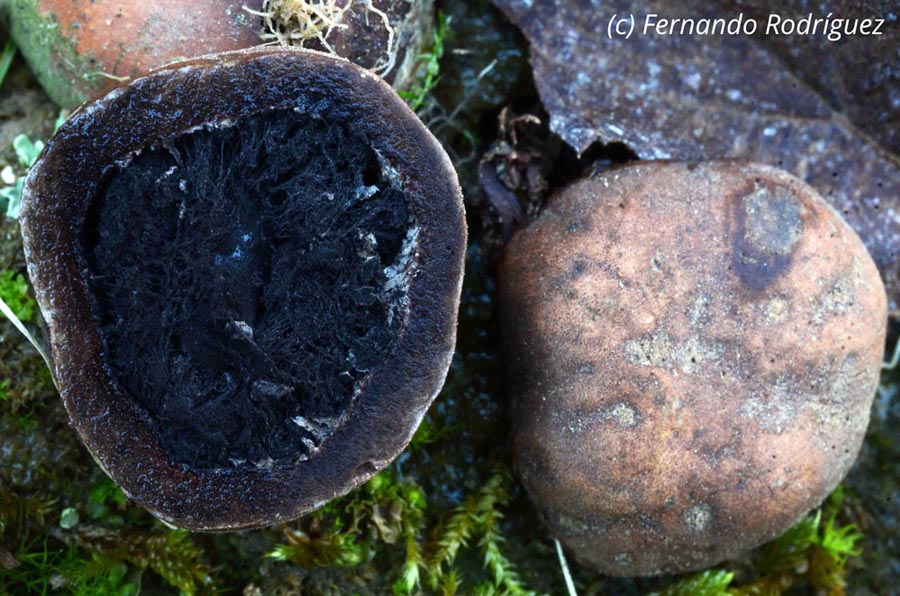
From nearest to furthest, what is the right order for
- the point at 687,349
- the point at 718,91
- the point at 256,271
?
the point at 256,271 → the point at 687,349 → the point at 718,91

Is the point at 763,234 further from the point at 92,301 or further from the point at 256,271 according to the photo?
the point at 92,301

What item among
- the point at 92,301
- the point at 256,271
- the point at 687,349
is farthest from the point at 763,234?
the point at 92,301

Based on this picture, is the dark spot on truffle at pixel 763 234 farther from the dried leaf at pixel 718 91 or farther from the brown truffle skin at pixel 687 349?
the dried leaf at pixel 718 91

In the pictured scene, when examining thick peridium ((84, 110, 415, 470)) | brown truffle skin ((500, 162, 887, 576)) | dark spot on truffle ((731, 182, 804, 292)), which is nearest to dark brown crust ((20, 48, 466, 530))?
thick peridium ((84, 110, 415, 470))

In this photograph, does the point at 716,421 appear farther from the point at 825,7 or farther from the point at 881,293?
the point at 825,7

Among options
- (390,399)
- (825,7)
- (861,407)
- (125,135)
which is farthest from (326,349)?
(825,7)

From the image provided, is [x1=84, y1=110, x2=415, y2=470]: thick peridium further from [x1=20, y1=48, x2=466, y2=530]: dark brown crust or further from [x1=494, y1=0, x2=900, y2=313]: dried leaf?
[x1=494, y1=0, x2=900, y2=313]: dried leaf

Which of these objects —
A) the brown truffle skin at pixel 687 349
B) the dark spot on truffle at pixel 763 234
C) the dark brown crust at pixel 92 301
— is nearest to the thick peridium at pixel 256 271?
the dark brown crust at pixel 92 301
